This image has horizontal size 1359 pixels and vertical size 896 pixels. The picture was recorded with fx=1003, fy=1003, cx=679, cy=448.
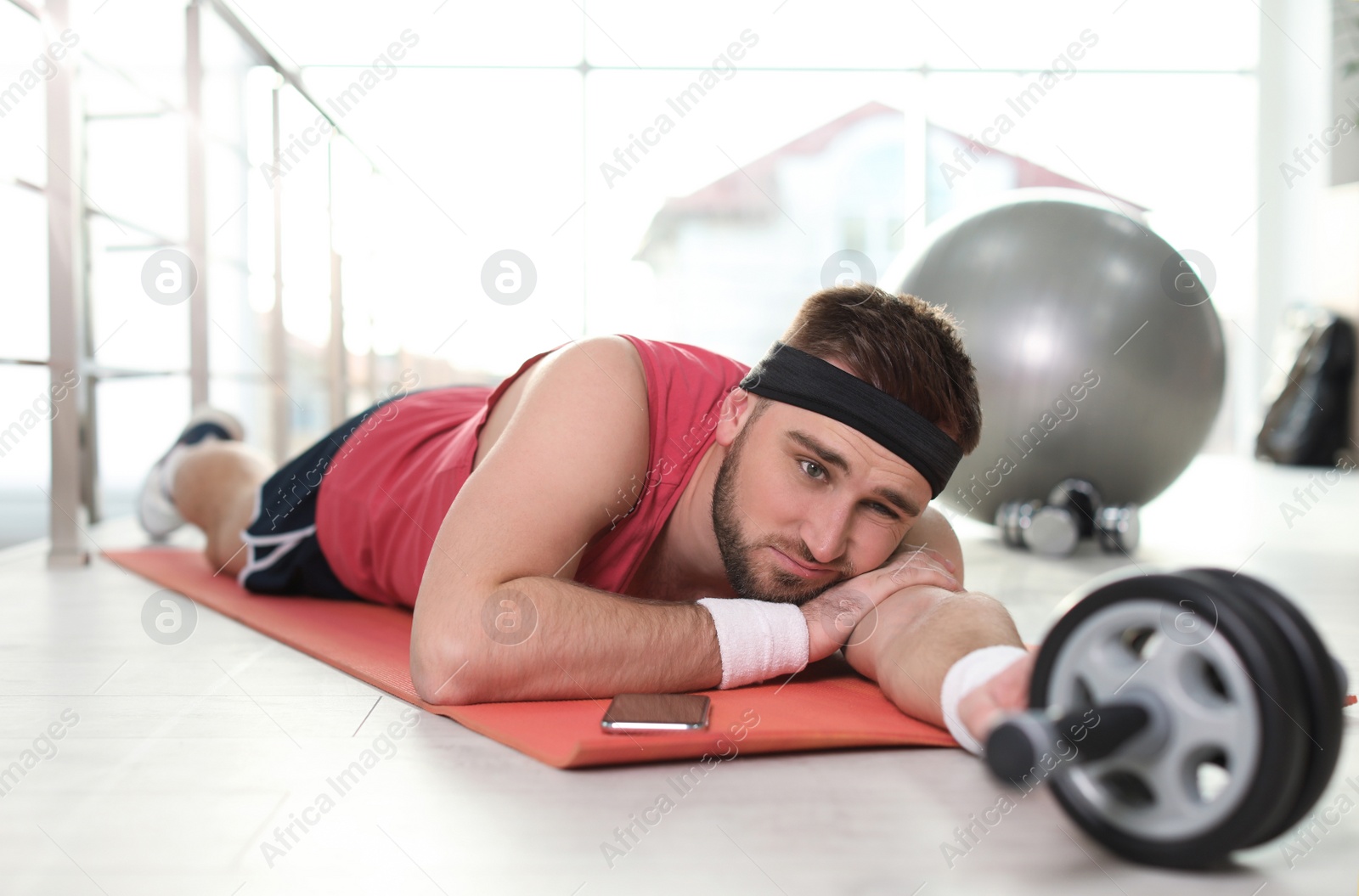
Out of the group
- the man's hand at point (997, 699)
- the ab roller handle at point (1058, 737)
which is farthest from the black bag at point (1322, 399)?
the ab roller handle at point (1058, 737)

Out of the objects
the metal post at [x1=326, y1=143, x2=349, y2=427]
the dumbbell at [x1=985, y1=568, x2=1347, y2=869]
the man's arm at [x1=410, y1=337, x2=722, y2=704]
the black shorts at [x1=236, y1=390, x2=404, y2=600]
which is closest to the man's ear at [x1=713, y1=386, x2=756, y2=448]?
the man's arm at [x1=410, y1=337, x2=722, y2=704]

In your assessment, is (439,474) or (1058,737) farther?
(439,474)

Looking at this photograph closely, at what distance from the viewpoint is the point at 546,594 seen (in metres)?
1.18

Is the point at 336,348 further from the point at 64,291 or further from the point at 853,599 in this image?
the point at 853,599

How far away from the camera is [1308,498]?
4656mm

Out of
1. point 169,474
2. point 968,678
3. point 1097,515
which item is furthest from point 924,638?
point 169,474

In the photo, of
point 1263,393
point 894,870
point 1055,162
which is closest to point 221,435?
point 894,870

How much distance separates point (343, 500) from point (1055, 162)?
6.87 meters

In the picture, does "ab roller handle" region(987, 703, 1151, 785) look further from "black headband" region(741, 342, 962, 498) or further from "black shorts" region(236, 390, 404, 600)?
"black shorts" region(236, 390, 404, 600)

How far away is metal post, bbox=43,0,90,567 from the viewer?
247cm

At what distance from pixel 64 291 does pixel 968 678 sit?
8.00 feet

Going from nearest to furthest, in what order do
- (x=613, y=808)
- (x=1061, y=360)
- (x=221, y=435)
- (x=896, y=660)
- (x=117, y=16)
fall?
(x=613, y=808), (x=896, y=660), (x=1061, y=360), (x=221, y=435), (x=117, y=16)

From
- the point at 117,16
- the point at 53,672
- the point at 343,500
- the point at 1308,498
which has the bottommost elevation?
the point at 1308,498

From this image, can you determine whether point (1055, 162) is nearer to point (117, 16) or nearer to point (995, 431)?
point (995, 431)
